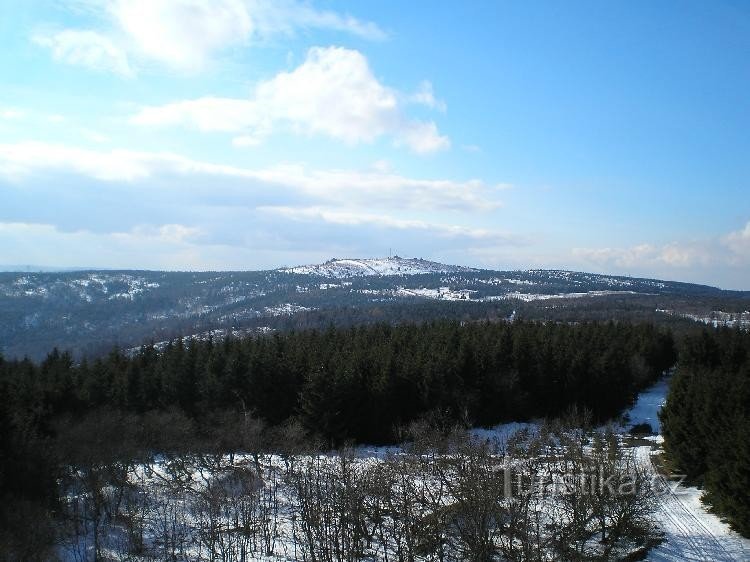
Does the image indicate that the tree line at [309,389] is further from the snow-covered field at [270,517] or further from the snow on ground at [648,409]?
the snow-covered field at [270,517]

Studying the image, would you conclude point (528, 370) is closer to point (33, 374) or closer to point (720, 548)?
point (720, 548)

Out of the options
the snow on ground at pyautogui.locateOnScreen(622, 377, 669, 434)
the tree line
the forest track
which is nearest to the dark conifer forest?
the forest track

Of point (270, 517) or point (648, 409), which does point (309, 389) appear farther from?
point (648, 409)

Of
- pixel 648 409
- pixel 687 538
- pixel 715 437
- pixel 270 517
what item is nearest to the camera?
pixel 687 538

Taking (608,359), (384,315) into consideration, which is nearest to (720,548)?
(608,359)

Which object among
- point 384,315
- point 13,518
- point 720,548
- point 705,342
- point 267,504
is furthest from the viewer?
point 384,315

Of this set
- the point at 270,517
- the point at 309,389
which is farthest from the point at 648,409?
the point at 270,517

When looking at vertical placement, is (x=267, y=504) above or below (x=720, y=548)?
below

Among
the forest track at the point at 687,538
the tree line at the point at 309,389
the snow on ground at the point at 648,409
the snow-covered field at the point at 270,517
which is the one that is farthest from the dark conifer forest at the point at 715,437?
the snow on ground at the point at 648,409

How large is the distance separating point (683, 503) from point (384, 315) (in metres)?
162

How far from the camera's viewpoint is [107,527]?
3070 cm

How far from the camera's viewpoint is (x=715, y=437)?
31516 mm

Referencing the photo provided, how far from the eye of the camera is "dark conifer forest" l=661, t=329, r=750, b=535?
82.6 feet

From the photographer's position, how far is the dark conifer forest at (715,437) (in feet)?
82.6
